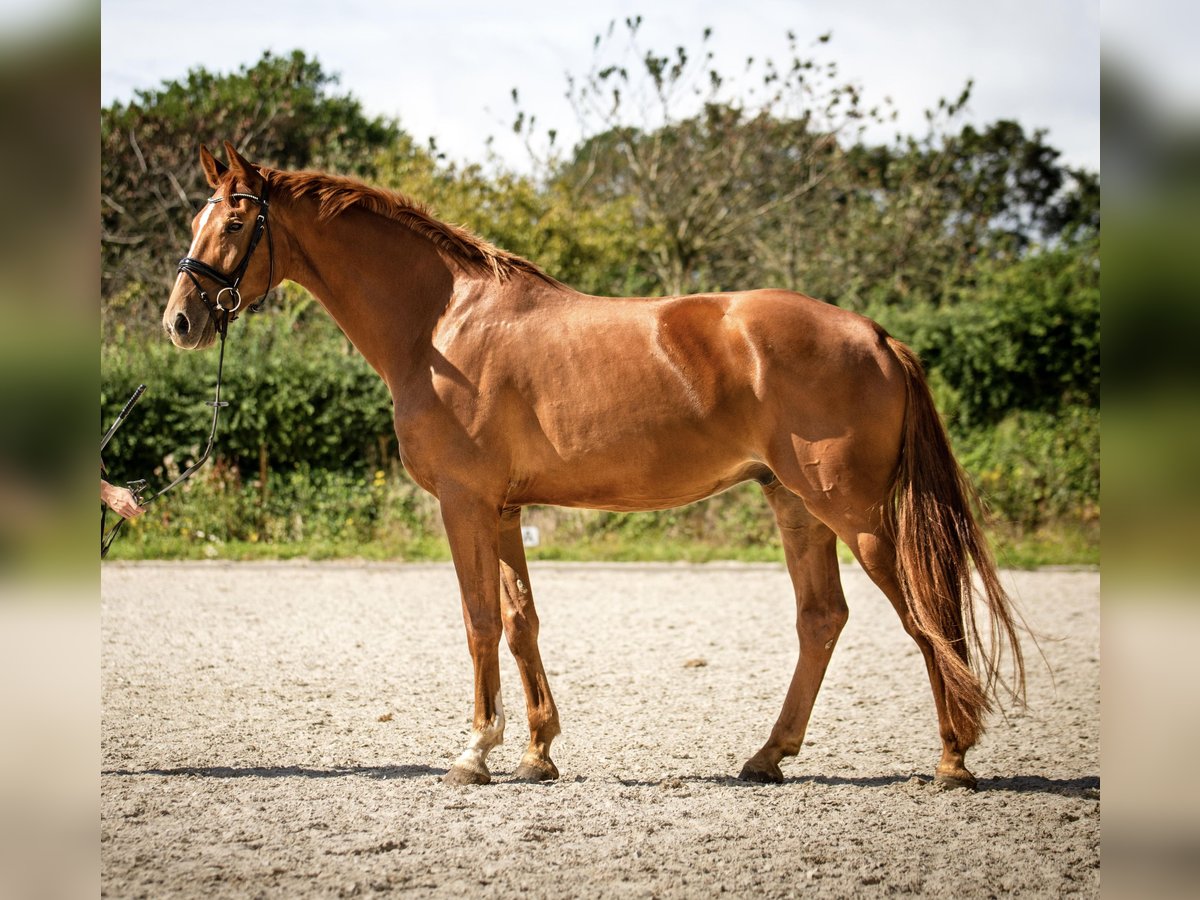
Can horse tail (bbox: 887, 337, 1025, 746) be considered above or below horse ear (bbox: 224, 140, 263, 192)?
below

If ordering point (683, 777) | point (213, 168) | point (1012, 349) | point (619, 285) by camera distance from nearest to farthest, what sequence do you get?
1. point (213, 168)
2. point (683, 777)
3. point (1012, 349)
4. point (619, 285)

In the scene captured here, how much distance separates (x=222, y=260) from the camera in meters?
4.10

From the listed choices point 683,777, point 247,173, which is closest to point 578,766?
point 683,777

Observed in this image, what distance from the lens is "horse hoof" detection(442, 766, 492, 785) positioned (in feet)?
13.6

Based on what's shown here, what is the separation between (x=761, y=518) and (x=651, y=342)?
773cm

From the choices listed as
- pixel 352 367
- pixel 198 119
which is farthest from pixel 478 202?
pixel 198 119

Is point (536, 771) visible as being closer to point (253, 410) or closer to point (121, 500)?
point (121, 500)

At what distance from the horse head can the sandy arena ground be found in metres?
1.86

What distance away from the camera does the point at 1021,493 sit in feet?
38.0

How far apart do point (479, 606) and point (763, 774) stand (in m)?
1.37

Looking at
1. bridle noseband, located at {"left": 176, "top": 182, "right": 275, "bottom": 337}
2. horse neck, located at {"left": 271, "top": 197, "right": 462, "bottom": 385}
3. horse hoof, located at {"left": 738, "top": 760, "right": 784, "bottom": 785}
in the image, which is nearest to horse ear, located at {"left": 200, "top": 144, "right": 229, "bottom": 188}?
bridle noseband, located at {"left": 176, "top": 182, "right": 275, "bottom": 337}

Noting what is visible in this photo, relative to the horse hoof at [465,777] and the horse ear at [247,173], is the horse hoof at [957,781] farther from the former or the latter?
the horse ear at [247,173]

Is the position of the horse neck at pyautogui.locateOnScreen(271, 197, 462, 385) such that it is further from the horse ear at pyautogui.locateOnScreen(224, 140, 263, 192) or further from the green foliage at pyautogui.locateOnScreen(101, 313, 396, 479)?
the green foliage at pyautogui.locateOnScreen(101, 313, 396, 479)

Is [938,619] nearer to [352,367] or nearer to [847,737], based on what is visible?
[847,737]
